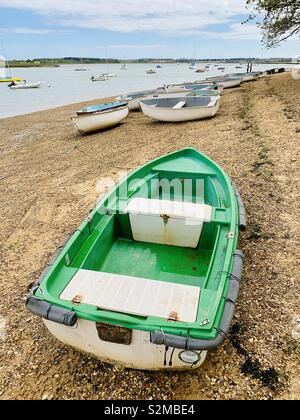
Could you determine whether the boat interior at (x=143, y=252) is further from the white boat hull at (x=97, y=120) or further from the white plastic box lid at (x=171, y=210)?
the white boat hull at (x=97, y=120)

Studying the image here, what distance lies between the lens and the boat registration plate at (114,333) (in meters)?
2.99

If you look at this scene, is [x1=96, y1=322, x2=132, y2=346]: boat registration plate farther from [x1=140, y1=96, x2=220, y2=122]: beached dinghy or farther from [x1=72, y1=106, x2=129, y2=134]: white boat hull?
[x1=140, y1=96, x2=220, y2=122]: beached dinghy

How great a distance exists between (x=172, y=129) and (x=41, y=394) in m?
13.6

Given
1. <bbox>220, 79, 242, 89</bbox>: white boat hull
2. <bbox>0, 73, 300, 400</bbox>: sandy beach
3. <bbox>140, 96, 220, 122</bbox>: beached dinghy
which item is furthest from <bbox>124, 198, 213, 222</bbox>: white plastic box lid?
<bbox>220, 79, 242, 89</bbox>: white boat hull

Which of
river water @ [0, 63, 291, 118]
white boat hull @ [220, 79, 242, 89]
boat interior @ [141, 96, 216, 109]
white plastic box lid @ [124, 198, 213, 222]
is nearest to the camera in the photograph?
white plastic box lid @ [124, 198, 213, 222]

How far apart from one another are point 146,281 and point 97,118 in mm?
13262

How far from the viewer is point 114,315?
118 inches

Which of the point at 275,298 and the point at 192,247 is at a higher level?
the point at 192,247

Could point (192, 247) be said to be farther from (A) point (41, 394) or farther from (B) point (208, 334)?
(A) point (41, 394)

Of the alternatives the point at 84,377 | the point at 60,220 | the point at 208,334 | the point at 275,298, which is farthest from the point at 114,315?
the point at 60,220

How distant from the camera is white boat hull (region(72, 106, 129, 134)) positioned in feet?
49.4

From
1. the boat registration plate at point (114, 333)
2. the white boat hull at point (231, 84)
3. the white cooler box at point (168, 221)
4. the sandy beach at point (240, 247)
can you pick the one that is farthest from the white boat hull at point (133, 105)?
the boat registration plate at point (114, 333)

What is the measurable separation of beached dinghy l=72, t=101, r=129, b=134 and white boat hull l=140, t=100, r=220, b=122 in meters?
1.60
